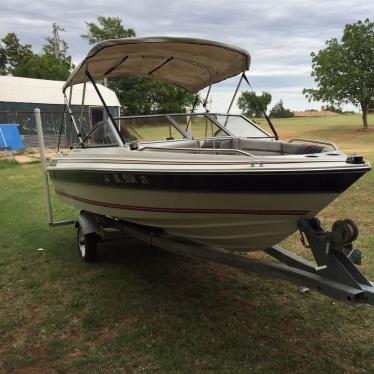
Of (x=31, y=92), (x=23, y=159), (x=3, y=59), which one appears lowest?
(x=23, y=159)

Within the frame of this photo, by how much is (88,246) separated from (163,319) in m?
1.75

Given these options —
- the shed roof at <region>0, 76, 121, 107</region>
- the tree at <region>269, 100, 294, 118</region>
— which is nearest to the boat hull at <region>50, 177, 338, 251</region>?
the shed roof at <region>0, 76, 121, 107</region>

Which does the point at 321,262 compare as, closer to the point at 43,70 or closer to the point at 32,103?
the point at 32,103

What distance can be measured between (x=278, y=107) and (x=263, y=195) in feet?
242

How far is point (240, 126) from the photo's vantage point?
18.2 feet

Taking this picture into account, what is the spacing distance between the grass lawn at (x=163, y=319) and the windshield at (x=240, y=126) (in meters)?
1.49

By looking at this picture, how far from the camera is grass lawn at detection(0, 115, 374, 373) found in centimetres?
329

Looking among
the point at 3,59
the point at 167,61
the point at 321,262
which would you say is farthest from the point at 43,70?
the point at 321,262

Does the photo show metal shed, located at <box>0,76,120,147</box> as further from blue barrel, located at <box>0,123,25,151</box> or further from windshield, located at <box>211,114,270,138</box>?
windshield, located at <box>211,114,270,138</box>

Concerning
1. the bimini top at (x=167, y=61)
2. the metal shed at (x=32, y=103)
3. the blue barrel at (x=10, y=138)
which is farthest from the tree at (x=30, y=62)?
the bimini top at (x=167, y=61)

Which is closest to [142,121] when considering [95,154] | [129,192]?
[95,154]

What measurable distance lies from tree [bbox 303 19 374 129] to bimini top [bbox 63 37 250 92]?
91.3ft

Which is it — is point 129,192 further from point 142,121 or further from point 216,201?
point 142,121

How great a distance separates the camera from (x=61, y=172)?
17.2 feet
